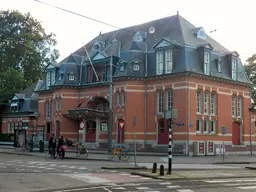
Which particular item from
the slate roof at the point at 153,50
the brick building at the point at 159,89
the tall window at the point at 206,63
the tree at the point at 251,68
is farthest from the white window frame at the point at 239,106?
the tree at the point at 251,68

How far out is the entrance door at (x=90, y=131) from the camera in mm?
42406

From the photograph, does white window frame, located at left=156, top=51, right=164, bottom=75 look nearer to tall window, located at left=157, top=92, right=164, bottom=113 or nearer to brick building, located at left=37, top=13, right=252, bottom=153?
brick building, located at left=37, top=13, right=252, bottom=153

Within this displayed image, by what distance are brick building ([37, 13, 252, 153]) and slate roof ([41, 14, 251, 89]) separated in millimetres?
96

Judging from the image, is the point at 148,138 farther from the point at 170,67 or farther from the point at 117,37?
the point at 117,37

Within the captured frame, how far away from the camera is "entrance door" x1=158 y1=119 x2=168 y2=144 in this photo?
1448 inches

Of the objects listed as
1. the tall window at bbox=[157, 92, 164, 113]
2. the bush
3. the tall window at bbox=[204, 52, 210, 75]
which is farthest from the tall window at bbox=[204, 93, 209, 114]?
the bush

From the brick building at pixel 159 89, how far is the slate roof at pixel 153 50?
0.32 ft

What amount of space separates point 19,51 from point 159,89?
2975cm

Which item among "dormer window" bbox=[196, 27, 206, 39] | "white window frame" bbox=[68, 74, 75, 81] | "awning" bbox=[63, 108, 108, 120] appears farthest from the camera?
"white window frame" bbox=[68, 74, 75, 81]

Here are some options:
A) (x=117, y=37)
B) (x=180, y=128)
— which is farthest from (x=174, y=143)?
(x=117, y=37)

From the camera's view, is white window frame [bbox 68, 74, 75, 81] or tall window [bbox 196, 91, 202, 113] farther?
white window frame [bbox 68, 74, 75, 81]

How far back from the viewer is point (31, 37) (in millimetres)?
60656

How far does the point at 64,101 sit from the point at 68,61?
4590 mm

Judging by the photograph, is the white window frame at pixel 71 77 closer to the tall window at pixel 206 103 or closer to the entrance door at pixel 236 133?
the tall window at pixel 206 103
